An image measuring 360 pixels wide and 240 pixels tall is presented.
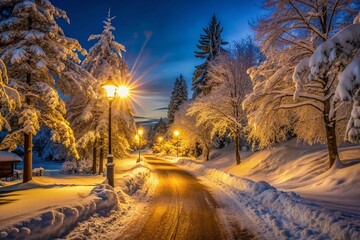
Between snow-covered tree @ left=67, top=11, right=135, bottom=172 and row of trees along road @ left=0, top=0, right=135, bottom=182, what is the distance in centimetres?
630

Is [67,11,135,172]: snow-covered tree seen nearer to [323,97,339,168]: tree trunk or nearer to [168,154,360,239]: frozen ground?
[168,154,360,239]: frozen ground

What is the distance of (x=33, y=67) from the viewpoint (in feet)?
44.6

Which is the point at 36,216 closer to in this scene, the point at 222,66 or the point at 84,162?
the point at 84,162

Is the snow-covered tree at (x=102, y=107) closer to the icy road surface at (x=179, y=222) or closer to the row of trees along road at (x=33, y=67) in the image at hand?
the row of trees along road at (x=33, y=67)

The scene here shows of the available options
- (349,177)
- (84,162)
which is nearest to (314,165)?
(349,177)

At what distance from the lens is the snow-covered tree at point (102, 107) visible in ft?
68.6

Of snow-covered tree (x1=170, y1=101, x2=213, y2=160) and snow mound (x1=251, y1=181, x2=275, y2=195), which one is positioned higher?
snow-covered tree (x1=170, y1=101, x2=213, y2=160)

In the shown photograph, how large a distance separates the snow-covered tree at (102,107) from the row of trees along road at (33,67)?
6.30 m

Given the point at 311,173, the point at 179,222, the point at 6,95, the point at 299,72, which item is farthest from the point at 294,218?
the point at 6,95

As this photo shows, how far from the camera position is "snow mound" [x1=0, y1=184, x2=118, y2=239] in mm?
5090

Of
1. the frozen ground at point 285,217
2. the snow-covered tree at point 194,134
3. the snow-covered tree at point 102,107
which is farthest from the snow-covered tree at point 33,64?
the snow-covered tree at point 194,134

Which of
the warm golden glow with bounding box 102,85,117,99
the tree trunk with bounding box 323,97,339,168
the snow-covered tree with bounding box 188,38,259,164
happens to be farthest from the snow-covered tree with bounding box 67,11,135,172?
the tree trunk with bounding box 323,97,339,168

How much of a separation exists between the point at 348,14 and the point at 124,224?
1343cm

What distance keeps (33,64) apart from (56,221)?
34.1 ft
